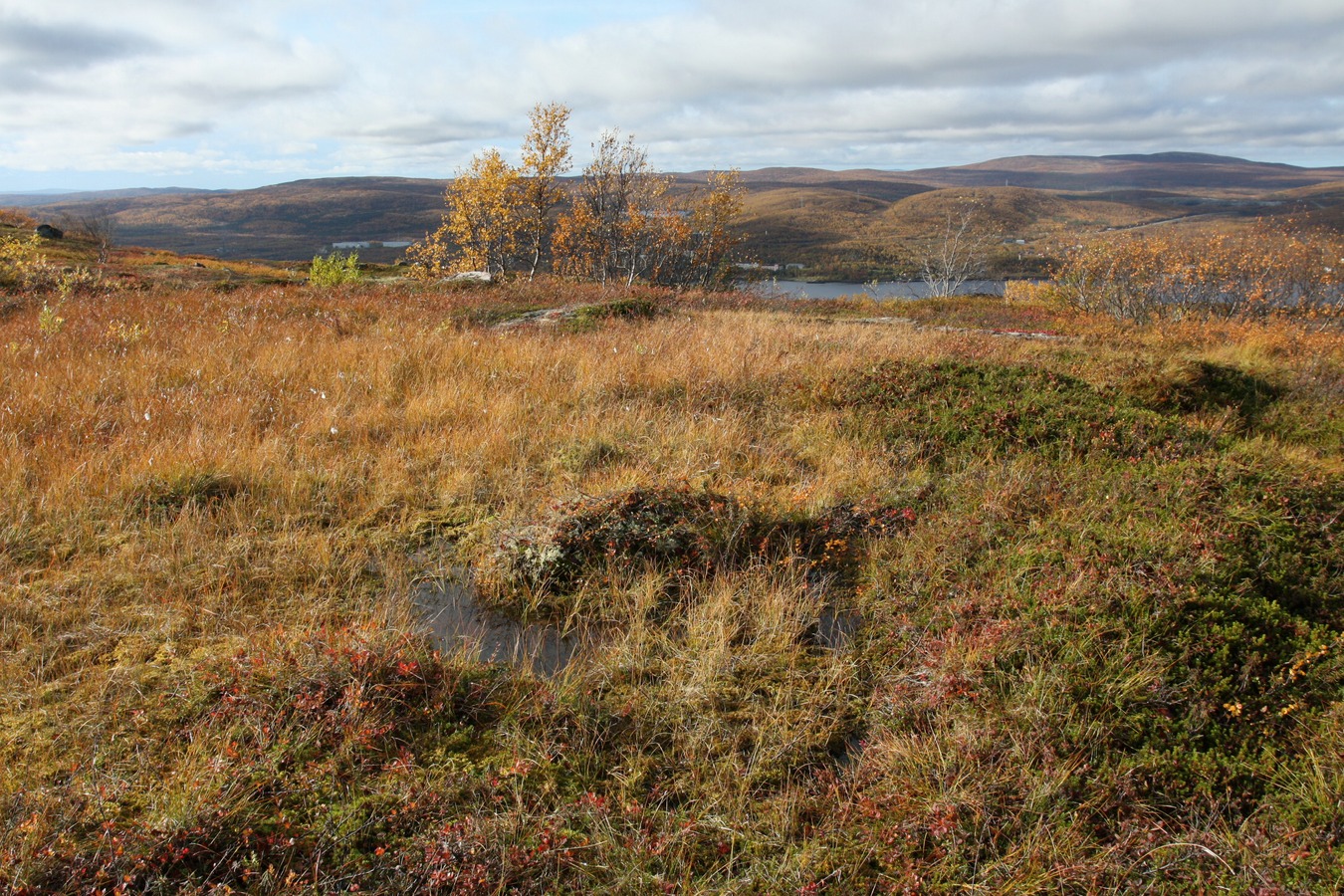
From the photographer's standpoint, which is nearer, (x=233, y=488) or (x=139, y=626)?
(x=139, y=626)

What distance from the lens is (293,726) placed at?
2.91 m

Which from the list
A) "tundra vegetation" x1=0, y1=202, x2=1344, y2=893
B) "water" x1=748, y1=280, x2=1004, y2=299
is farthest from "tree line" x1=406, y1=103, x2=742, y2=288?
"tundra vegetation" x1=0, y1=202, x2=1344, y2=893

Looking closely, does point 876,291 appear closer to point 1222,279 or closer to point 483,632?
point 1222,279

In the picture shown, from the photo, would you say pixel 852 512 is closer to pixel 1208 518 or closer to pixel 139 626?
pixel 1208 518

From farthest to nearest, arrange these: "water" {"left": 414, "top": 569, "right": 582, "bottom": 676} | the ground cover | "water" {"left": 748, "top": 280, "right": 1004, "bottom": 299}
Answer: "water" {"left": 748, "top": 280, "right": 1004, "bottom": 299}
"water" {"left": 414, "top": 569, "right": 582, "bottom": 676}
the ground cover

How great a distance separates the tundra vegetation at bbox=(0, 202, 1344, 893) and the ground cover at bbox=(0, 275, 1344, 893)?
0.07 feet

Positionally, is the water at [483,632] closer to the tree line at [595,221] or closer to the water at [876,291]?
the water at [876,291]

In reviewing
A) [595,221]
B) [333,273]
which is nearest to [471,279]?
[333,273]

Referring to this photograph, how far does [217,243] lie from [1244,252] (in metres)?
203

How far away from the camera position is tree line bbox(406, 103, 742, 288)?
108 feet

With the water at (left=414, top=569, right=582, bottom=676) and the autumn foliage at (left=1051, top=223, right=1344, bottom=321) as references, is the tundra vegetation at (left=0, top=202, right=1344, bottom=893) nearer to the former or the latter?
the water at (left=414, top=569, right=582, bottom=676)

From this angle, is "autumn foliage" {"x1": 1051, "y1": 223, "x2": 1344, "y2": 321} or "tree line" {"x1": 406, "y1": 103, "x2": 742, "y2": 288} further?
"tree line" {"x1": 406, "y1": 103, "x2": 742, "y2": 288}

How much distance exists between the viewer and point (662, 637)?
3834mm

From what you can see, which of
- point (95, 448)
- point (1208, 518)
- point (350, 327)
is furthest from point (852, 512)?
point (350, 327)
